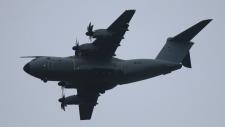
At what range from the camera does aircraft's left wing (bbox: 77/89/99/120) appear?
36.2 m

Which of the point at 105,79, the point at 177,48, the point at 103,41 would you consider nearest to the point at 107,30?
the point at 103,41

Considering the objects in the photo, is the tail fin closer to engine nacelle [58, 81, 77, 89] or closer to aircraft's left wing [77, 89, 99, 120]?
aircraft's left wing [77, 89, 99, 120]

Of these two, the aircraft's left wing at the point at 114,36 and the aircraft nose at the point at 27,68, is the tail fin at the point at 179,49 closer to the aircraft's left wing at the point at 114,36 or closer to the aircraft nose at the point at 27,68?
the aircraft's left wing at the point at 114,36

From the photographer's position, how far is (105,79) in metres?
33.0

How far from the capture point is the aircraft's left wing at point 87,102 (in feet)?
119

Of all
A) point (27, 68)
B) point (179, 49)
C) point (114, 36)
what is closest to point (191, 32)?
point (179, 49)

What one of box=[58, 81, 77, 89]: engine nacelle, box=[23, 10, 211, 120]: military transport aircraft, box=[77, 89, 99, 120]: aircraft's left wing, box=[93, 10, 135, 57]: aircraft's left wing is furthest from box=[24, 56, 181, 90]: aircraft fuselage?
box=[77, 89, 99, 120]: aircraft's left wing

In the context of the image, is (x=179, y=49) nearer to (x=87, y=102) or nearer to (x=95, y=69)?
(x=95, y=69)

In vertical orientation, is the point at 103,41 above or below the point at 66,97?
above

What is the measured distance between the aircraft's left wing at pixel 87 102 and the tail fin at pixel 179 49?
554cm

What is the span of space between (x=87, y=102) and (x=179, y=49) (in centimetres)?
777

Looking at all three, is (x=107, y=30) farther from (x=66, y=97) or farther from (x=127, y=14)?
(x=66, y=97)

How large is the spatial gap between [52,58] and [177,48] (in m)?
8.91

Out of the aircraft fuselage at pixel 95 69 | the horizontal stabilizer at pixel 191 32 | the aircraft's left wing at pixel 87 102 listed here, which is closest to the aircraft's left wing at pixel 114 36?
the aircraft fuselage at pixel 95 69
